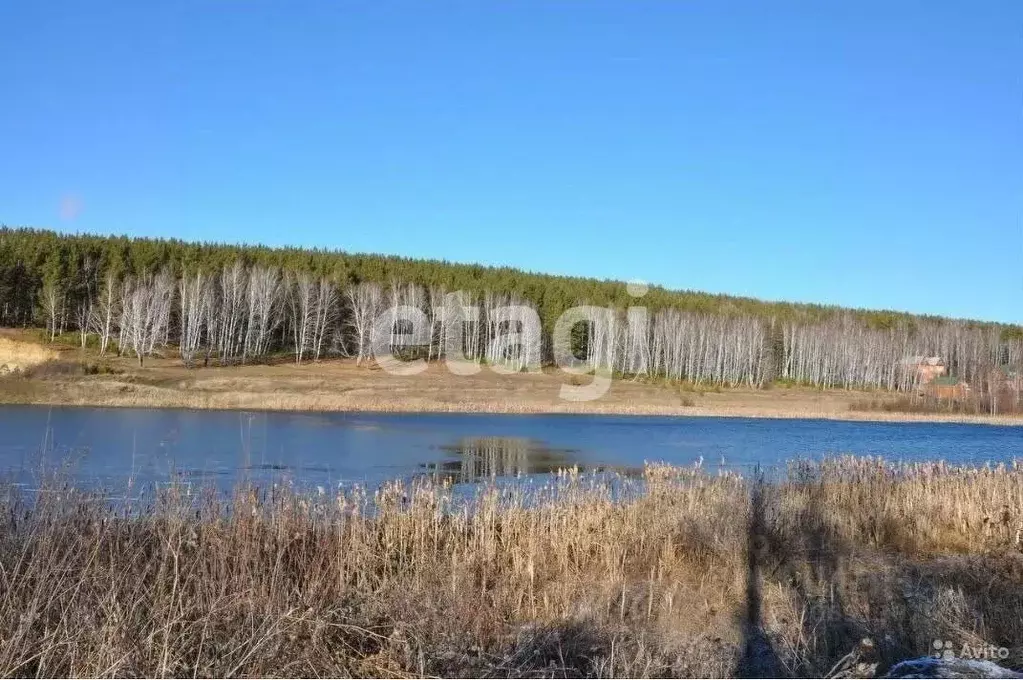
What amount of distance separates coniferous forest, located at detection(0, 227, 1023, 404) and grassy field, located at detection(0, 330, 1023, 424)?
16.5 ft

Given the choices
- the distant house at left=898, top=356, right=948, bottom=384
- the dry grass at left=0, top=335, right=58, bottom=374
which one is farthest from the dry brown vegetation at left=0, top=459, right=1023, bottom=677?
the distant house at left=898, top=356, right=948, bottom=384

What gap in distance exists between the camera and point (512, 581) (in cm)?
740

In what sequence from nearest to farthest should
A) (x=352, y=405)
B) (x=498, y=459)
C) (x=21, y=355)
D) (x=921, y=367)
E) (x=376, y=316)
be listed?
(x=498, y=459), (x=352, y=405), (x=21, y=355), (x=376, y=316), (x=921, y=367)

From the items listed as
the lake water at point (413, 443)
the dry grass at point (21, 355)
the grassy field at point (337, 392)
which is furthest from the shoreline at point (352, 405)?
the dry grass at point (21, 355)

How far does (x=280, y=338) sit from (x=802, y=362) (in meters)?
55.1

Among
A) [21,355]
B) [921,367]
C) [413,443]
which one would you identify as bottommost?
[413,443]

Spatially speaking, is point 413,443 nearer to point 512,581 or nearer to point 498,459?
point 498,459

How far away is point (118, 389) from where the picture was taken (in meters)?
42.8

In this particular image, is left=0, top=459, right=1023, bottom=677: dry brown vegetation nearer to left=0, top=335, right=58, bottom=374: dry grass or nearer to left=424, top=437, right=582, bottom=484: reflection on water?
left=424, top=437, right=582, bottom=484: reflection on water

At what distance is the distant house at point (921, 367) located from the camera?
84750mm

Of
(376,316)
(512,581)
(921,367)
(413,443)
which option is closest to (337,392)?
(413,443)

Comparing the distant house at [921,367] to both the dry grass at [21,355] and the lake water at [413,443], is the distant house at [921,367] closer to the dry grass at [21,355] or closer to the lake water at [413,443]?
the lake water at [413,443]

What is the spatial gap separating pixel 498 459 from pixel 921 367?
75.6m

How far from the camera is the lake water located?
57.7ft
